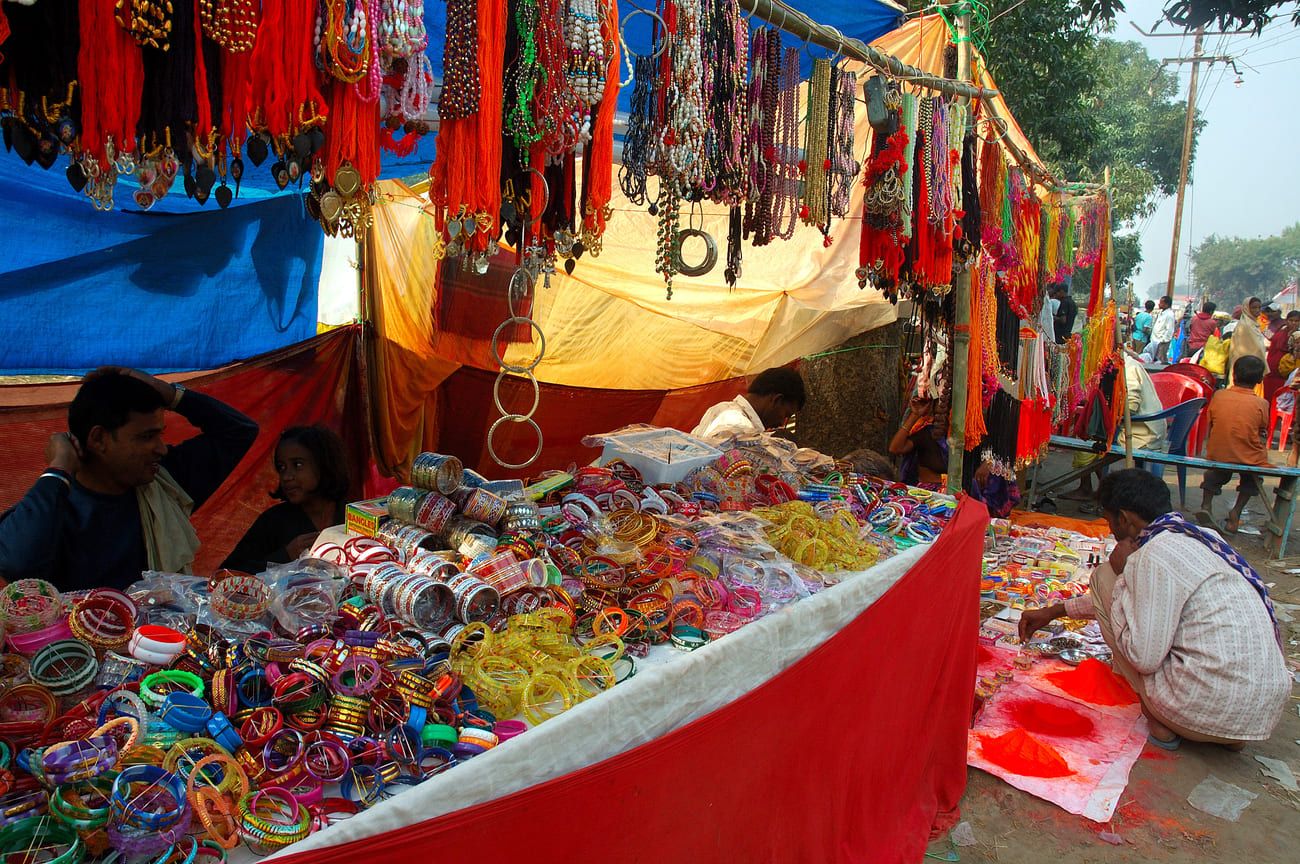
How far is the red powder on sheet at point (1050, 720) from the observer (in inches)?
147

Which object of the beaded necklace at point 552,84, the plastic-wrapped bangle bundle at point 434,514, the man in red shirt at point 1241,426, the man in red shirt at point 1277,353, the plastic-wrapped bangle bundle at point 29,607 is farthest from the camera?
the man in red shirt at point 1277,353

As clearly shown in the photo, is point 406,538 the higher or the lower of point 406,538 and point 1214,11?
the lower

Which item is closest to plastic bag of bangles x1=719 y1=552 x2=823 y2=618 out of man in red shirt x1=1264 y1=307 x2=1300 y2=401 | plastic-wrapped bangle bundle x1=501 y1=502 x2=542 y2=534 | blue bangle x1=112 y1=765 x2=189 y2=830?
plastic-wrapped bangle bundle x1=501 y1=502 x2=542 y2=534

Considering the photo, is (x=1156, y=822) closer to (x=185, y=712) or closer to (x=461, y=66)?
(x=185, y=712)

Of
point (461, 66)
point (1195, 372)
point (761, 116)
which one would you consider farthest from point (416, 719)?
point (1195, 372)

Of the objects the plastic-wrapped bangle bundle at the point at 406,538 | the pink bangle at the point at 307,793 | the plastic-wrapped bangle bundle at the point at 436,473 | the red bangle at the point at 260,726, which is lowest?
the pink bangle at the point at 307,793

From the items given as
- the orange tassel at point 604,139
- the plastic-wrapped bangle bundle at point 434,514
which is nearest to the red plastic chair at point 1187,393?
the orange tassel at point 604,139

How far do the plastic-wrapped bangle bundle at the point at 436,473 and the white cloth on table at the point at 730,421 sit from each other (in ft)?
7.64

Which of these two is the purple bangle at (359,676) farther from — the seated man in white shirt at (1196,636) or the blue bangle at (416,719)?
the seated man in white shirt at (1196,636)

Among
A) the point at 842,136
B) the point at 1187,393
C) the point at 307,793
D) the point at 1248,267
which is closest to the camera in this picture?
the point at 307,793

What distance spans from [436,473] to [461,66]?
1.03 meters

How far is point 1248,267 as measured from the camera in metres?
67.4

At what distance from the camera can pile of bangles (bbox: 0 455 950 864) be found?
Result: 4.02ft

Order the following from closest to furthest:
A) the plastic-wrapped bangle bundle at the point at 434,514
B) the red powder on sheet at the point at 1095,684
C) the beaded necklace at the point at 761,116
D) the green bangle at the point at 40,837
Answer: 1. the green bangle at the point at 40,837
2. the plastic-wrapped bangle bundle at the point at 434,514
3. the beaded necklace at the point at 761,116
4. the red powder on sheet at the point at 1095,684
